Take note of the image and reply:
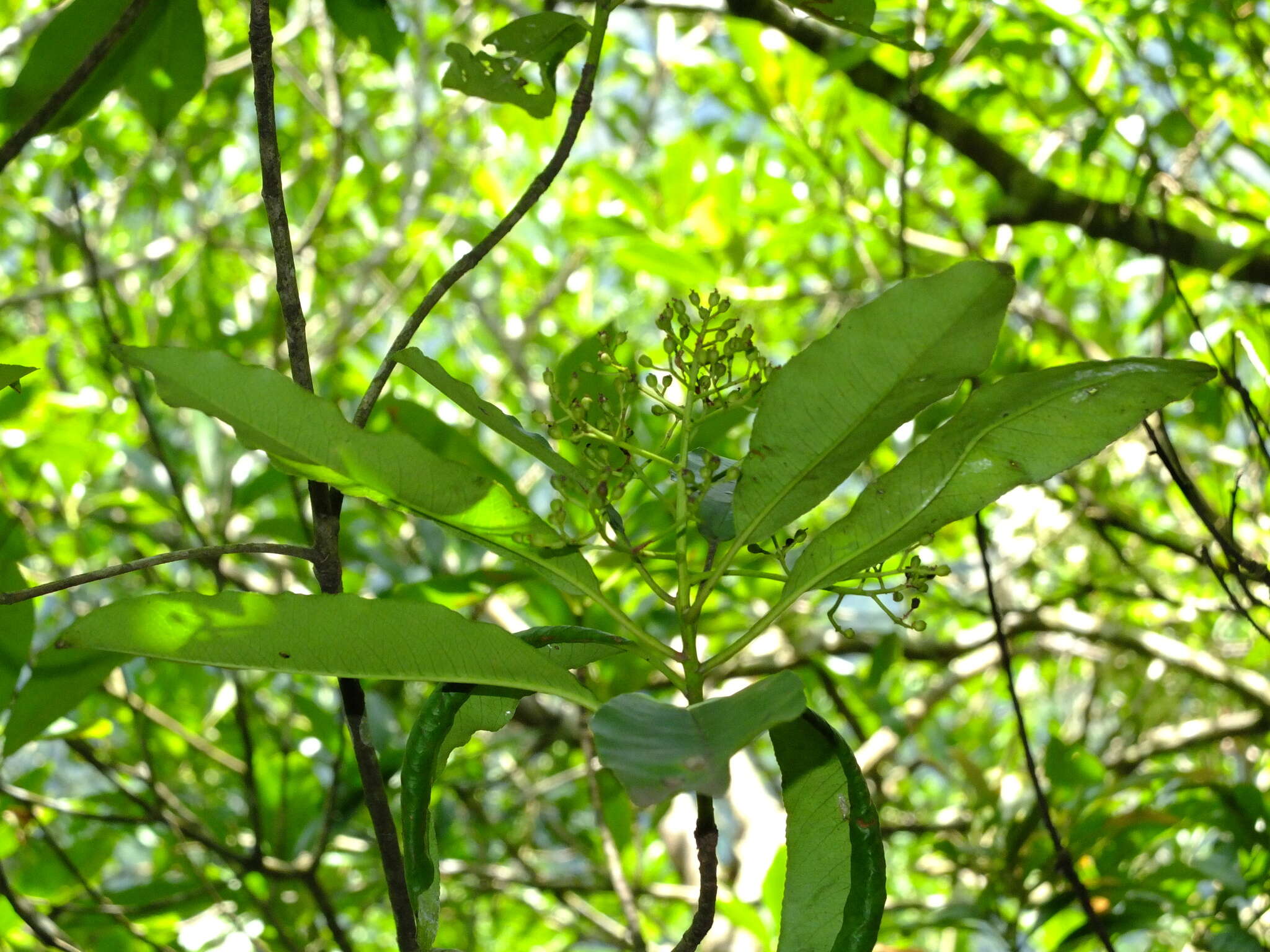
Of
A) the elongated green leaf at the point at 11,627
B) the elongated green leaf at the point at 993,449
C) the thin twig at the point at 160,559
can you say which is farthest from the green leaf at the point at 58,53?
the elongated green leaf at the point at 993,449

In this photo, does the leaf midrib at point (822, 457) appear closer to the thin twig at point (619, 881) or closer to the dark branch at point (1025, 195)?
the thin twig at point (619, 881)

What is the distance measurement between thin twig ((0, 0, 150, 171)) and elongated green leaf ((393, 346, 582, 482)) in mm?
332

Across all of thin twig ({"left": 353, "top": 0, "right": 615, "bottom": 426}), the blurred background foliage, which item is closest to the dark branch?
the blurred background foliage

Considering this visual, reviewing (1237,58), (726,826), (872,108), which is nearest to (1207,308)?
(1237,58)

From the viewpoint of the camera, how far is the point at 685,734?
0.47 meters

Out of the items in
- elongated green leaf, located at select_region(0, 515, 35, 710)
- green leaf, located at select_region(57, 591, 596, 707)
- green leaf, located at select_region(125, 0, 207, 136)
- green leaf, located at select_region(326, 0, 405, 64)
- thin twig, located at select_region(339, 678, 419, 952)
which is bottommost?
thin twig, located at select_region(339, 678, 419, 952)

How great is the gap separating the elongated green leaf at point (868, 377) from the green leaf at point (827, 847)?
5.2 inches

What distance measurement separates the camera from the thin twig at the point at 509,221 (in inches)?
25.1

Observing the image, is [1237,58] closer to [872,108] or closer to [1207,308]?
[1207,308]

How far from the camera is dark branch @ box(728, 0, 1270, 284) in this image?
1.56m

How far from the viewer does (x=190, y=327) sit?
2.14 m

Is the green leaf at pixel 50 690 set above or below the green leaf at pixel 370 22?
below

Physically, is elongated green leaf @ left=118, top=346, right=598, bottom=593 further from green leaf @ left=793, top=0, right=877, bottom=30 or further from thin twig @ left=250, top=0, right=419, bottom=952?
green leaf @ left=793, top=0, right=877, bottom=30

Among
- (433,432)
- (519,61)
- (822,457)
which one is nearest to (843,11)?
(519,61)
